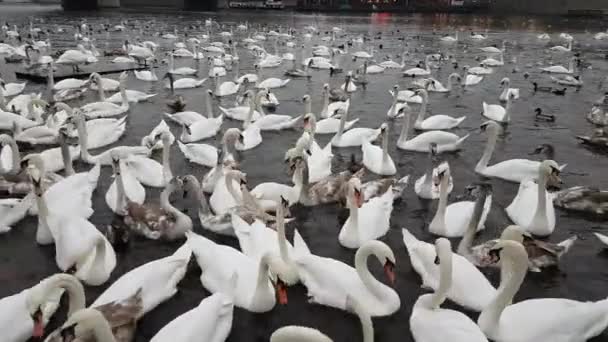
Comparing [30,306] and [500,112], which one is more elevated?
[500,112]

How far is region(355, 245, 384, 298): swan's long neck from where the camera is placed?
6.68m

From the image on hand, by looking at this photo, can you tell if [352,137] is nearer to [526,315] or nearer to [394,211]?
[394,211]

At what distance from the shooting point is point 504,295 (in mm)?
6223

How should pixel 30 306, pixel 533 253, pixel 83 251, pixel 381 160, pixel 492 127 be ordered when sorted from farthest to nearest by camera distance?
pixel 492 127 < pixel 381 160 < pixel 533 253 < pixel 83 251 < pixel 30 306

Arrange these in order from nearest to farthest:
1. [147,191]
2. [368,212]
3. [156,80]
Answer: [368,212] → [147,191] → [156,80]

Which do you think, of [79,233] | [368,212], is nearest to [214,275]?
[79,233]

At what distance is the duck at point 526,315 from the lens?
6.08 m

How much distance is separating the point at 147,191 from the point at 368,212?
4643 mm

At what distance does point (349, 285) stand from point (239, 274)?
145 centimetres

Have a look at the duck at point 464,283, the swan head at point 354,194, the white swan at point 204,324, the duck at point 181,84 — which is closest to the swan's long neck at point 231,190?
the swan head at point 354,194

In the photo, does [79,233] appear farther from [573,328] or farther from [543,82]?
[543,82]

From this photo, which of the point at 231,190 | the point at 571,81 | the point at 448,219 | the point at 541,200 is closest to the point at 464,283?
the point at 448,219

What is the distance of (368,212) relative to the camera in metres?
9.05

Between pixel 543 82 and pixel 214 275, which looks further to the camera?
pixel 543 82
